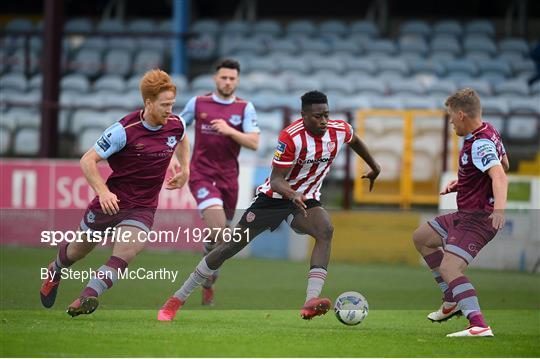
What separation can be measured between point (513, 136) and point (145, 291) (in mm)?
9253

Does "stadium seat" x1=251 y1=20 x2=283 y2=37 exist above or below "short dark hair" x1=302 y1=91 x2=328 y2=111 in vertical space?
above

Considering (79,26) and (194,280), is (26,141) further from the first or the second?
(194,280)

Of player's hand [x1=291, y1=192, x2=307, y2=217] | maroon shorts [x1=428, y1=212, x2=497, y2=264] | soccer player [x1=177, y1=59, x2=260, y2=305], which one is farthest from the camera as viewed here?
soccer player [x1=177, y1=59, x2=260, y2=305]

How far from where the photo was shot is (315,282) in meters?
9.19

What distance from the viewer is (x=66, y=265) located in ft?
30.6

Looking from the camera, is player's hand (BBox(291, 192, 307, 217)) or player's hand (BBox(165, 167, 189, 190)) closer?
player's hand (BBox(291, 192, 307, 217))

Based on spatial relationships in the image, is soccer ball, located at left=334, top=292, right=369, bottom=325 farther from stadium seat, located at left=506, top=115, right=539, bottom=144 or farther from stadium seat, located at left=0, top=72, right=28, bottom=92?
stadium seat, located at left=0, top=72, right=28, bottom=92

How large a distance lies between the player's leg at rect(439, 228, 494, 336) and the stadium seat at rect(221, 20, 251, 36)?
1586 centimetres

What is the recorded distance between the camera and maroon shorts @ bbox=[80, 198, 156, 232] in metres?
9.11

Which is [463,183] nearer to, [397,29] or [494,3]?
[397,29]

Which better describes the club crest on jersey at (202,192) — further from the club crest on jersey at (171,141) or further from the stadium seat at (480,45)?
the stadium seat at (480,45)

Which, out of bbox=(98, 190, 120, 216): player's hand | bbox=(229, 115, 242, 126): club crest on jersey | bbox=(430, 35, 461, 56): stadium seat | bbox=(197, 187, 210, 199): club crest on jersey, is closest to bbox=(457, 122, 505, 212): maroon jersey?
bbox=(98, 190, 120, 216): player's hand

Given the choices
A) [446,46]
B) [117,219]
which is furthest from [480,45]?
[117,219]

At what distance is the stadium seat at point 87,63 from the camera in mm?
24031
